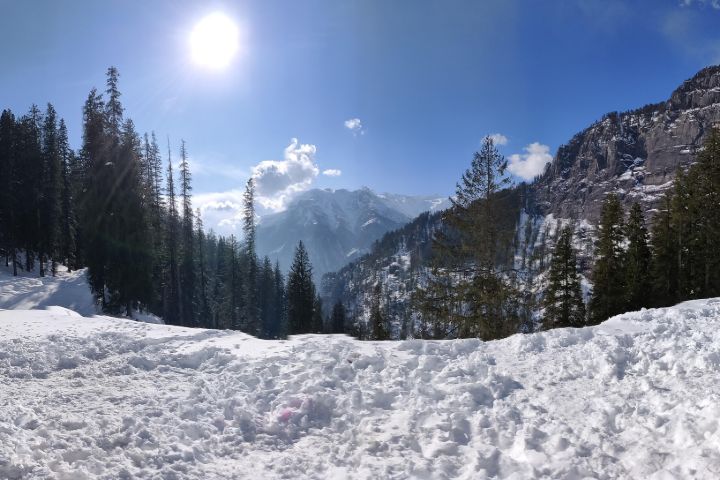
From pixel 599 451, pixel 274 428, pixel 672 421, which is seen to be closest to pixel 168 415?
pixel 274 428

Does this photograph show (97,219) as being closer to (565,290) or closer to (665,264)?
(565,290)

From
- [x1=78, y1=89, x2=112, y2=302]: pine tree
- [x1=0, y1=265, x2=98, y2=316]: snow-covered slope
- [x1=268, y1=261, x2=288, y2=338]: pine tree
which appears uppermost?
[x1=78, y1=89, x2=112, y2=302]: pine tree

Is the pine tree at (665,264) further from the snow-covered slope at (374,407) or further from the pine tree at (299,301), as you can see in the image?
the pine tree at (299,301)

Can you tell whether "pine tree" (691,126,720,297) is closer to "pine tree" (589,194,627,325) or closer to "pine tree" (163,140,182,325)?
"pine tree" (589,194,627,325)

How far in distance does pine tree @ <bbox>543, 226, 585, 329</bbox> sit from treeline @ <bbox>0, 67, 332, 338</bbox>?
80.3 feet

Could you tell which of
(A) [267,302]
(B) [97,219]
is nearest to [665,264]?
(B) [97,219]

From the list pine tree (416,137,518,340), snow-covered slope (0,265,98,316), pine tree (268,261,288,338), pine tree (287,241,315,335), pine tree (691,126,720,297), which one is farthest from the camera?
pine tree (268,261,288,338)

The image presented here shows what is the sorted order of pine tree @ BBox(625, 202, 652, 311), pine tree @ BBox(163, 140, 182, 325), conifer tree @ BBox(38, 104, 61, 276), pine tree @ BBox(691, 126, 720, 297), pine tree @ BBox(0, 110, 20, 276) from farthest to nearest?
pine tree @ BBox(163, 140, 182, 325) < conifer tree @ BBox(38, 104, 61, 276) < pine tree @ BBox(0, 110, 20, 276) < pine tree @ BBox(625, 202, 652, 311) < pine tree @ BBox(691, 126, 720, 297)

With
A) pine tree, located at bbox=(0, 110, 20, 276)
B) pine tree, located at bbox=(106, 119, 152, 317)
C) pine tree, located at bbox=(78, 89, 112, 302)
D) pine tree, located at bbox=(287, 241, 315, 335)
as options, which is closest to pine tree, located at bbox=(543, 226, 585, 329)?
pine tree, located at bbox=(287, 241, 315, 335)

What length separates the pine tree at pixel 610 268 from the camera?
27281mm

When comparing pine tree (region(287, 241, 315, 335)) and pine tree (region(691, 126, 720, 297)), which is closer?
pine tree (region(691, 126, 720, 297))

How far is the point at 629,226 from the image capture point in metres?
27.4

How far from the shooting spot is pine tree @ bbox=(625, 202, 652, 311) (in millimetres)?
26750

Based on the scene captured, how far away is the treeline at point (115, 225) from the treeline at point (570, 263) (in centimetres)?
2025
